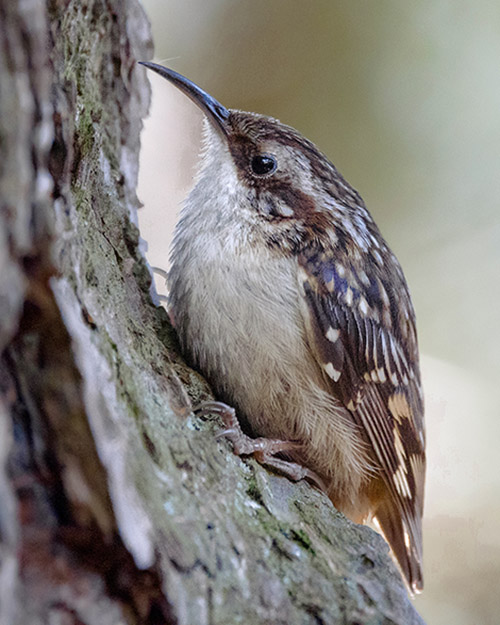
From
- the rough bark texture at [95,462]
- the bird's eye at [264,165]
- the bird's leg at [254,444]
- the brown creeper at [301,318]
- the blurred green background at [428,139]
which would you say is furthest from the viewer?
the blurred green background at [428,139]

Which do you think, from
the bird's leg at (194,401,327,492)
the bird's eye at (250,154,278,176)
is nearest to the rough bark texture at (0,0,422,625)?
the bird's leg at (194,401,327,492)

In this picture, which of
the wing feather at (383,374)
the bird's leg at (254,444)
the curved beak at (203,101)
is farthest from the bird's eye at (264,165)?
the bird's leg at (254,444)

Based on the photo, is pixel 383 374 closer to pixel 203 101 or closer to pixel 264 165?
pixel 264 165

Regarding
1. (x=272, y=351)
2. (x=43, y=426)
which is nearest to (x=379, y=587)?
(x=272, y=351)

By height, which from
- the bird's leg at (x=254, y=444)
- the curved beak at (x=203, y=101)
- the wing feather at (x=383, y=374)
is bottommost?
the bird's leg at (x=254, y=444)

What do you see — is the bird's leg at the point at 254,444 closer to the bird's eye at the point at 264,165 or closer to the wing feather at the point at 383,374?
the wing feather at the point at 383,374

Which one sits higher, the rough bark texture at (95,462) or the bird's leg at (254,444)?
the bird's leg at (254,444)

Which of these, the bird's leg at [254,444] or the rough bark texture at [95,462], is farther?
the bird's leg at [254,444]

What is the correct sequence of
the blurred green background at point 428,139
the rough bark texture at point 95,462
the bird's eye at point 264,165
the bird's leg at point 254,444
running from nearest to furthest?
1. the rough bark texture at point 95,462
2. the bird's leg at point 254,444
3. the bird's eye at point 264,165
4. the blurred green background at point 428,139
